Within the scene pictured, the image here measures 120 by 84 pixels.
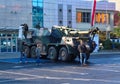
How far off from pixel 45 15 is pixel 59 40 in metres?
33.9

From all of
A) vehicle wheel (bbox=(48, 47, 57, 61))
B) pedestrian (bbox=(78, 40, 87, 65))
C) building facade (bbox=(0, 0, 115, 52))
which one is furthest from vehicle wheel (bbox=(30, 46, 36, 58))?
building facade (bbox=(0, 0, 115, 52))

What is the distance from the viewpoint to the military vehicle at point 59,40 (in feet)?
90.9

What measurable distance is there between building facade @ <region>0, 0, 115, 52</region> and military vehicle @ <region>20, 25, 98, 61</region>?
22.8 meters

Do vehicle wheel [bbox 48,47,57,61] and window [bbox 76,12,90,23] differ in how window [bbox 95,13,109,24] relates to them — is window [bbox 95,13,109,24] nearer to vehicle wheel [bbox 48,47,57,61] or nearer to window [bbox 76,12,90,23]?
window [bbox 76,12,90,23]

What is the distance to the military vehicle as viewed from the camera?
1091 inches

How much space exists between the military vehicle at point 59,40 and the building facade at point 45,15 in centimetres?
2276

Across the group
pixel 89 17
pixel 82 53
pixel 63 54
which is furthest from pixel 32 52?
pixel 89 17

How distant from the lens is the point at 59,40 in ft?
95.1

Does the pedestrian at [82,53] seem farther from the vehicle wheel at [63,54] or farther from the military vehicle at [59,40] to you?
the vehicle wheel at [63,54]

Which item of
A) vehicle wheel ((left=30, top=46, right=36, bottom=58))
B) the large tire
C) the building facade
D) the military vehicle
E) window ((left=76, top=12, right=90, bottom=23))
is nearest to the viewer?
the military vehicle

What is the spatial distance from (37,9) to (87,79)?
44977mm

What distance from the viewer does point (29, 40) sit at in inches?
1251

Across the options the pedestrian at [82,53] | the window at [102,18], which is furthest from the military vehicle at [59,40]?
the window at [102,18]

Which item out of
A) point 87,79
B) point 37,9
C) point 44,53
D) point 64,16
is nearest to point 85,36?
point 44,53
